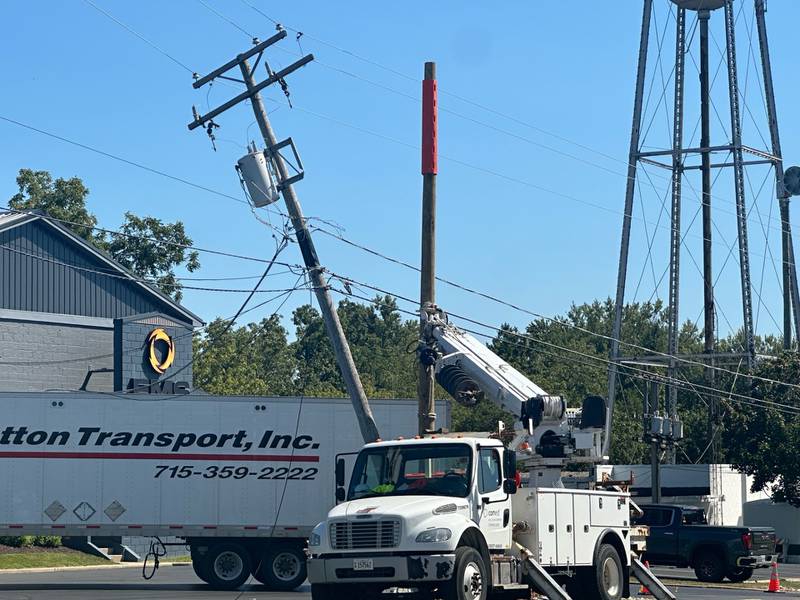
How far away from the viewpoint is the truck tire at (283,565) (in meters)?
28.4

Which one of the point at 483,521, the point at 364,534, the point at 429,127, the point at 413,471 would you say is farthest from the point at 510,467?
the point at 429,127

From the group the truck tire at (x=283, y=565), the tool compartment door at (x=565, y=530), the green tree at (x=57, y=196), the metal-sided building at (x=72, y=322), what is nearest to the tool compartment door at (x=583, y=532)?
the tool compartment door at (x=565, y=530)

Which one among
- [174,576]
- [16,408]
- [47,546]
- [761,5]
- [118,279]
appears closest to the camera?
[16,408]

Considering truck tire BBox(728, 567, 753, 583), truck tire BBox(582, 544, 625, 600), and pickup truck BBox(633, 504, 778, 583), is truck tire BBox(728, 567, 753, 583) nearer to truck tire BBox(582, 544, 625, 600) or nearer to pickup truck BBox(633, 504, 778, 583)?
pickup truck BBox(633, 504, 778, 583)

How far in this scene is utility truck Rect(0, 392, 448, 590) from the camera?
28.2 metres

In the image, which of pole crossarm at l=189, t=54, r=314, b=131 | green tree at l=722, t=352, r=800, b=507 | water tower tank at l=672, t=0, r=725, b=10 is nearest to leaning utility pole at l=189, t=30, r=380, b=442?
pole crossarm at l=189, t=54, r=314, b=131

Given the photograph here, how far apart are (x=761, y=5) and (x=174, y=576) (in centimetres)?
2613

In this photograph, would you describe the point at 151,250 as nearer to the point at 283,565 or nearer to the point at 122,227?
the point at 122,227

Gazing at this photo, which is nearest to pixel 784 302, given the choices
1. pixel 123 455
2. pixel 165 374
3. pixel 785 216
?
pixel 785 216

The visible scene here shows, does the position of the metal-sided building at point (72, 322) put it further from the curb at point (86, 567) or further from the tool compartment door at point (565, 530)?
the tool compartment door at point (565, 530)

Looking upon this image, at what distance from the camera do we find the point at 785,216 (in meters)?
46.3

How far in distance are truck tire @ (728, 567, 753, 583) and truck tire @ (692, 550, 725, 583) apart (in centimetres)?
22

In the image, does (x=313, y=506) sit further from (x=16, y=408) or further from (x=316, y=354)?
(x=316, y=354)

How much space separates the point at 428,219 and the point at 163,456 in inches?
305
